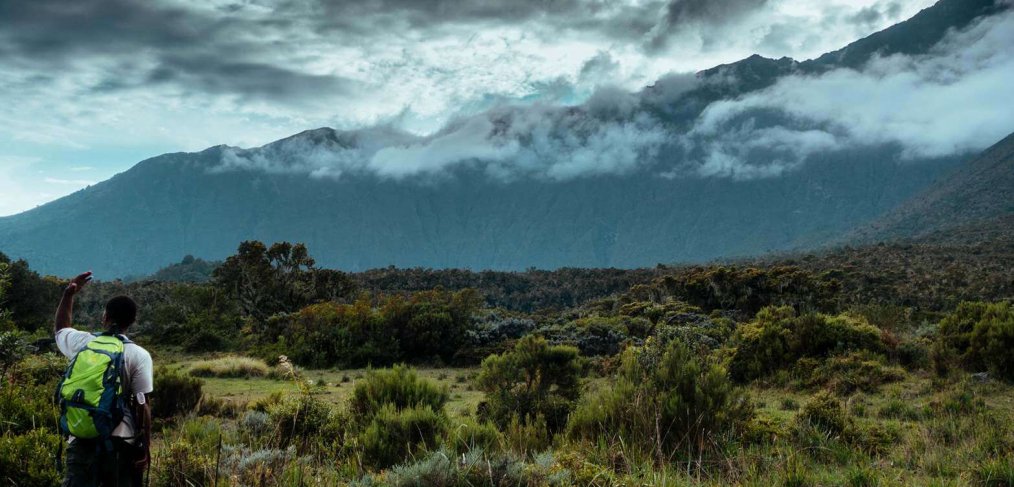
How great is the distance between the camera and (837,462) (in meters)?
6.91

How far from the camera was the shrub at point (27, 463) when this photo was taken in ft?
19.6

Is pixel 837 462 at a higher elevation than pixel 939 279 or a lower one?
higher

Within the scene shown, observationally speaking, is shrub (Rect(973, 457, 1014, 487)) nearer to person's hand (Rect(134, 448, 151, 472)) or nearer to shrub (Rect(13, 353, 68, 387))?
person's hand (Rect(134, 448, 151, 472))

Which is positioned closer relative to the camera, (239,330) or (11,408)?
(11,408)

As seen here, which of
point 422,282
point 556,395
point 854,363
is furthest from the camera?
point 422,282

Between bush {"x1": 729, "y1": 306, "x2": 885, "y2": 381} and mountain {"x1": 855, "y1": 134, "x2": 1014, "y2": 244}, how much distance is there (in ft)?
473

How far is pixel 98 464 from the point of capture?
197 inches

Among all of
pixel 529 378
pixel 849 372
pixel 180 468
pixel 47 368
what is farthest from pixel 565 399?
pixel 47 368

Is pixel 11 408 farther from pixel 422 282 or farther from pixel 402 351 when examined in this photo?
pixel 422 282

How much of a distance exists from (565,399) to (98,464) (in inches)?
283

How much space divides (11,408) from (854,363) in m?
15.7

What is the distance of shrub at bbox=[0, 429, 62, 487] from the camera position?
19.6 ft

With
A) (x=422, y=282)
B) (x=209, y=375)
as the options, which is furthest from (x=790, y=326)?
(x=422, y=282)

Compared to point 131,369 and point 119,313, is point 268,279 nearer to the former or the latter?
point 119,313
